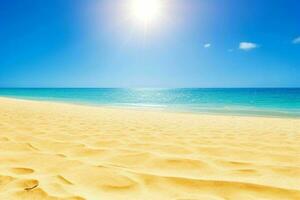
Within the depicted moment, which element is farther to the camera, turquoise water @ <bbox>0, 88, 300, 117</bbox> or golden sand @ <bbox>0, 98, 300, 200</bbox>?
turquoise water @ <bbox>0, 88, 300, 117</bbox>

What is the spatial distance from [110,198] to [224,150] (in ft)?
6.86

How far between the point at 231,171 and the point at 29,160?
2.30 meters

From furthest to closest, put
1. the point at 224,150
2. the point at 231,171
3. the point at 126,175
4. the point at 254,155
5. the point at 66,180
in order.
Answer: the point at 224,150 < the point at 254,155 < the point at 231,171 < the point at 126,175 < the point at 66,180

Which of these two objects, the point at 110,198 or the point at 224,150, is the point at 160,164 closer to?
the point at 110,198

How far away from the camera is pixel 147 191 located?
1804 mm

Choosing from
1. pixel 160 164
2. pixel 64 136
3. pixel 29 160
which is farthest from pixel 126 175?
pixel 64 136

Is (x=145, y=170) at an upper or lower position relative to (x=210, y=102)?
upper

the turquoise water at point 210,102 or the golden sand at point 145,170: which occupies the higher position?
the golden sand at point 145,170

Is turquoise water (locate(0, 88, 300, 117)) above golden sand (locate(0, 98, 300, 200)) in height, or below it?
below

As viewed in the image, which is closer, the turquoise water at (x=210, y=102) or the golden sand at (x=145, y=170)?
the golden sand at (x=145, y=170)

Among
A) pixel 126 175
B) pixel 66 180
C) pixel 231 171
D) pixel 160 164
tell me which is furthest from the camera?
pixel 160 164

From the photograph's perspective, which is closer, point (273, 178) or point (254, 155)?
point (273, 178)

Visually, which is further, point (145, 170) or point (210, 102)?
point (210, 102)

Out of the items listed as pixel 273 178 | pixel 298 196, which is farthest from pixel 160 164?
pixel 298 196
